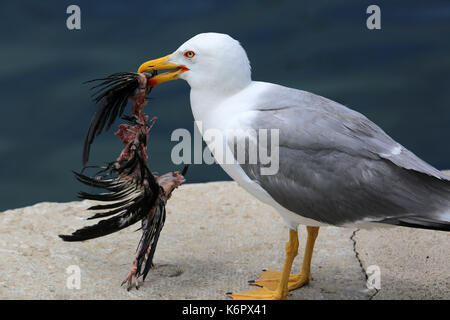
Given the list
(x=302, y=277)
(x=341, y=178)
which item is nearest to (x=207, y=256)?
(x=302, y=277)

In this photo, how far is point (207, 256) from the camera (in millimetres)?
4551

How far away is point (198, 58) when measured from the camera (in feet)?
12.7

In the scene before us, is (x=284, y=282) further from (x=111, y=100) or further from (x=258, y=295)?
(x=111, y=100)

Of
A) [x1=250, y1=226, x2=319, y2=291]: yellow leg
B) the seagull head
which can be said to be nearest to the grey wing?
the seagull head

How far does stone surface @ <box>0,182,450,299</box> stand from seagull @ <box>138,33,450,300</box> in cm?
62

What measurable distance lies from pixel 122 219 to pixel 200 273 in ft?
2.00

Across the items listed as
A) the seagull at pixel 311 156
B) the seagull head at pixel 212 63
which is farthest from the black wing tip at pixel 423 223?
the seagull head at pixel 212 63

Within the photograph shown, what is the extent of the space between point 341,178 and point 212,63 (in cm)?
94

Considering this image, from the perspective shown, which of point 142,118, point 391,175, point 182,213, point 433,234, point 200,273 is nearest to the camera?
point 391,175

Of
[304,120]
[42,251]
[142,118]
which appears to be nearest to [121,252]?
[42,251]

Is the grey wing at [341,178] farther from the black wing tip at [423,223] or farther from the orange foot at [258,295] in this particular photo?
the orange foot at [258,295]

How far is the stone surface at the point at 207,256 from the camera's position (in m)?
4.08

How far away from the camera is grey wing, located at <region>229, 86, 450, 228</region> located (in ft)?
12.1

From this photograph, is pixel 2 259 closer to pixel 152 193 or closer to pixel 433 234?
pixel 152 193
